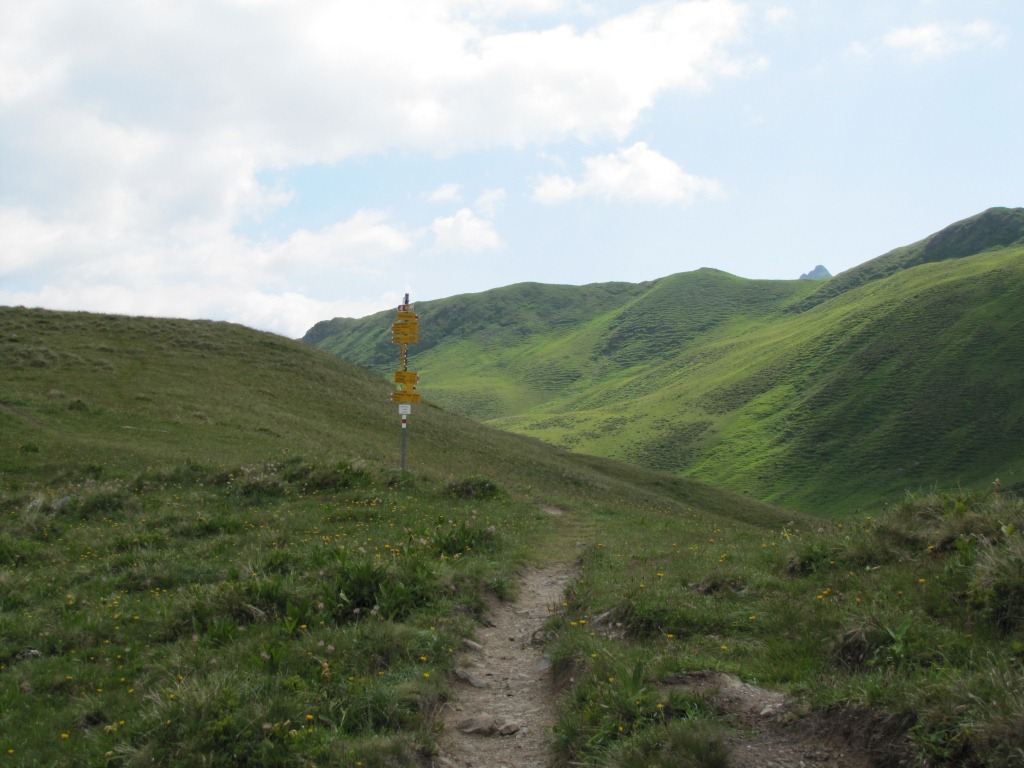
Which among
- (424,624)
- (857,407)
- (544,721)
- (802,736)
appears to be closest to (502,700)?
(544,721)

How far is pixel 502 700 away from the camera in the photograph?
7906 millimetres

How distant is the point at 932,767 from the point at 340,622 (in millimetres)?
6979

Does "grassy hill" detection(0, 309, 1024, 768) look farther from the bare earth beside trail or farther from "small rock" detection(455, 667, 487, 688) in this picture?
"small rock" detection(455, 667, 487, 688)

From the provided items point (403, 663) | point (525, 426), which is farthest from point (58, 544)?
point (525, 426)

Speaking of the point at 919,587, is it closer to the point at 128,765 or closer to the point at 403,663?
the point at 403,663

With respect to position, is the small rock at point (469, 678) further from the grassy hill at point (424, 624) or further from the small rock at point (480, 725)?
the small rock at point (480, 725)

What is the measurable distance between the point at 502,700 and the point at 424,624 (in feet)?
6.05

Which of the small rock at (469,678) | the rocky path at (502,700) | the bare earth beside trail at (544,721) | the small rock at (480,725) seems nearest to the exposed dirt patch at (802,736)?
the bare earth beside trail at (544,721)

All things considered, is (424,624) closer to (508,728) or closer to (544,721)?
(508,728)

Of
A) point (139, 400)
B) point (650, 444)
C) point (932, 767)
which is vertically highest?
point (139, 400)

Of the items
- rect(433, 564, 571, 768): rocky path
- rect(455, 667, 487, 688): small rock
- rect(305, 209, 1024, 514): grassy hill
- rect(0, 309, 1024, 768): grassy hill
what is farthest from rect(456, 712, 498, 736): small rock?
rect(305, 209, 1024, 514): grassy hill

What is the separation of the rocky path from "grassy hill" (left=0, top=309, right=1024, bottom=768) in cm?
28

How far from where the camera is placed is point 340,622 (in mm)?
9430

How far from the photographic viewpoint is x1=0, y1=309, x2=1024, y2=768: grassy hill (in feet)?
19.3
